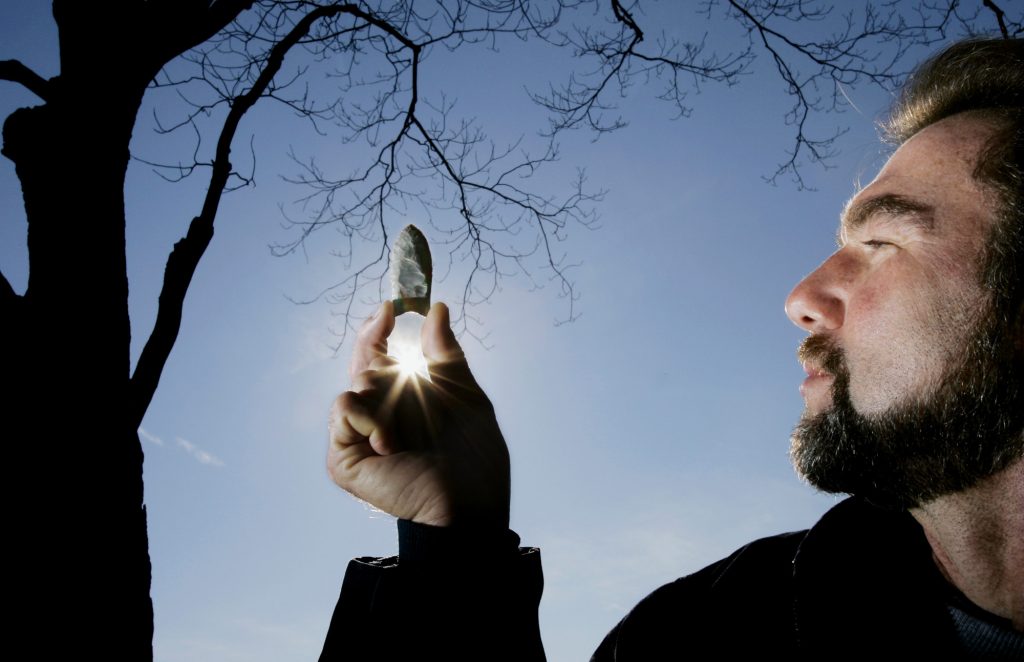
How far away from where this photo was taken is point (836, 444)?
1935mm

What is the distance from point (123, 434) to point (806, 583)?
2.35 m

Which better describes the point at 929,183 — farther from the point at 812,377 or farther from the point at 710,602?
the point at 710,602

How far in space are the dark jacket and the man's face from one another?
21 cm

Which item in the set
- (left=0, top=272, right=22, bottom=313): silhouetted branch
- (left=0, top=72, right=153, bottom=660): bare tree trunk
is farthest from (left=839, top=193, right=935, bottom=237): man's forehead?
(left=0, top=272, right=22, bottom=313): silhouetted branch

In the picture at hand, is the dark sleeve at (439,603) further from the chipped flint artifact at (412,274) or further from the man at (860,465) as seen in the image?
the chipped flint artifact at (412,274)

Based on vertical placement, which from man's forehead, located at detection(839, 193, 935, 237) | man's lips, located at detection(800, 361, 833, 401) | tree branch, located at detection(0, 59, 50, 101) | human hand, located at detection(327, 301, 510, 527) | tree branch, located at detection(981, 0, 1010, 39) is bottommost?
human hand, located at detection(327, 301, 510, 527)

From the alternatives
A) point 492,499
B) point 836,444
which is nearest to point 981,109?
point 836,444

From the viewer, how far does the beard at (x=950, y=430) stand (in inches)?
70.7

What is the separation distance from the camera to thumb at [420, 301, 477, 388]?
6.45ft

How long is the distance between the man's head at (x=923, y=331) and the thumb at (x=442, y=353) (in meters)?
1.06

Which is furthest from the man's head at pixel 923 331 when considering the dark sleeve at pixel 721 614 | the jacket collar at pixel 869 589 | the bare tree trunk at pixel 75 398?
the bare tree trunk at pixel 75 398

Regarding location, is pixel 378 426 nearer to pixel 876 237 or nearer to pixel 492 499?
pixel 492 499

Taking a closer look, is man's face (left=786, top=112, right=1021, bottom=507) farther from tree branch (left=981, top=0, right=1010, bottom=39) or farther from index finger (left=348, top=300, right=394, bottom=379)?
tree branch (left=981, top=0, right=1010, bottom=39)

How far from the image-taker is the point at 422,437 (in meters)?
1.85
